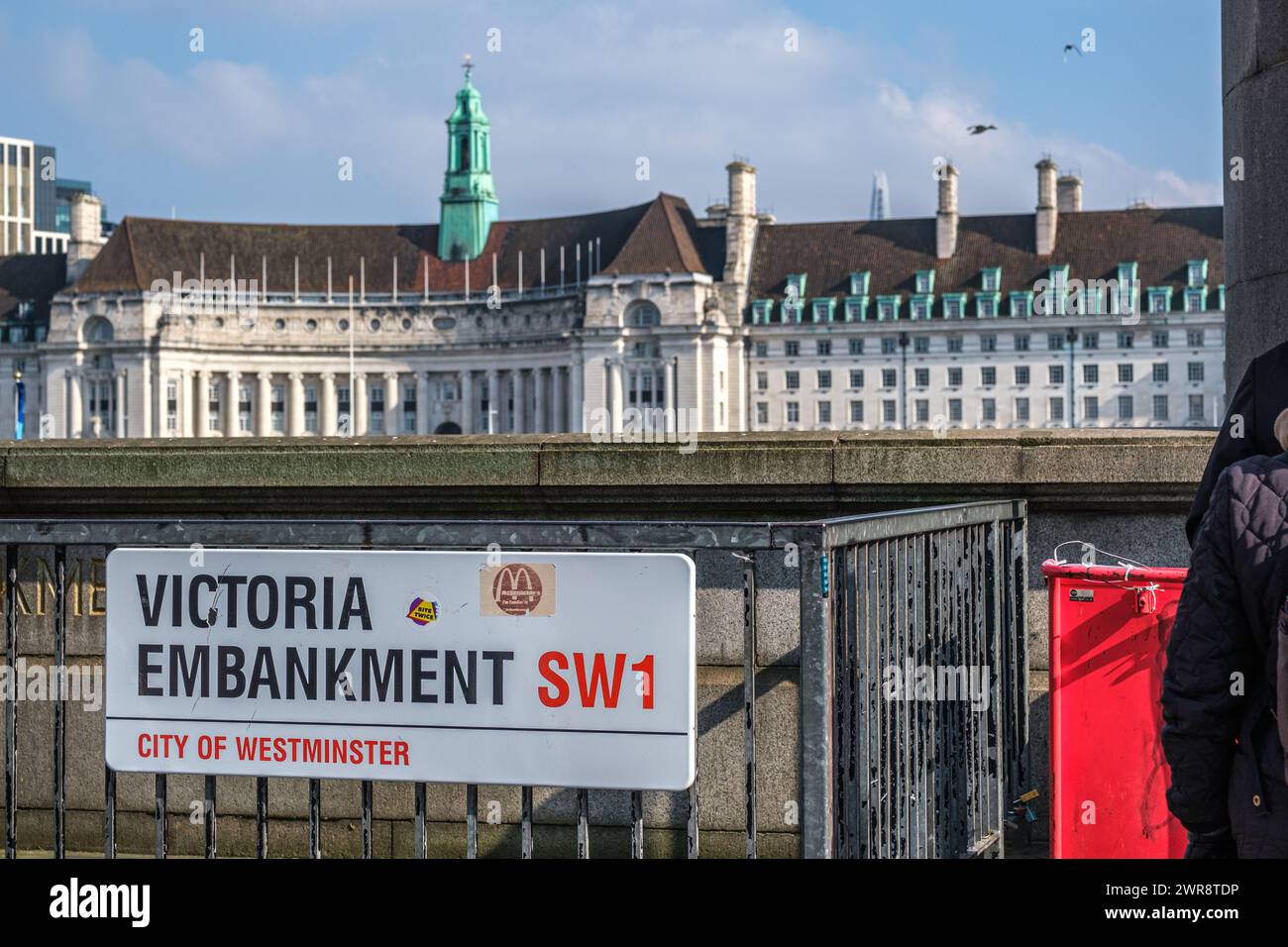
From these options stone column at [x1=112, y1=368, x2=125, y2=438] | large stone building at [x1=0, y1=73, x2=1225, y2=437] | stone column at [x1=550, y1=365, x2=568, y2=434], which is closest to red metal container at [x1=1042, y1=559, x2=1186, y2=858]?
large stone building at [x1=0, y1=73, x2=1225, y2=437]

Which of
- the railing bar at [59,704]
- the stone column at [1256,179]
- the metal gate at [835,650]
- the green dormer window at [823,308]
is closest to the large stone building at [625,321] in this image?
the green dormer window at [823,308]

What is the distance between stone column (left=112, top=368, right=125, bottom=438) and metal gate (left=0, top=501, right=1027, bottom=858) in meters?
126

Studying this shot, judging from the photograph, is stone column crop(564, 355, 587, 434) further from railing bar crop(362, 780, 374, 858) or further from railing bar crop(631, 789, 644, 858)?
railing bar crop(631, 789, 644, 858)

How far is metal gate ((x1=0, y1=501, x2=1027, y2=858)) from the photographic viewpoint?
5.26 m

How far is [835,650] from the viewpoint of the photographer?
5539 mm

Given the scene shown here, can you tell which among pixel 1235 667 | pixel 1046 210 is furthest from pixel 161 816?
pixel 1046 210

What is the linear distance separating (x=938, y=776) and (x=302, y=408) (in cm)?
12900

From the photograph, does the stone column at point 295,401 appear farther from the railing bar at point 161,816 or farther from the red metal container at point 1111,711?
the railing bar at point 161,816

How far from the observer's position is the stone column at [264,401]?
131 m

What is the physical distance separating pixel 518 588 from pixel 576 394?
121 metres

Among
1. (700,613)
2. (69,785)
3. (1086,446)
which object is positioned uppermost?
(1086,446)

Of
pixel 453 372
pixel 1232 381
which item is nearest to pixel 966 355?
pixel 453 372
